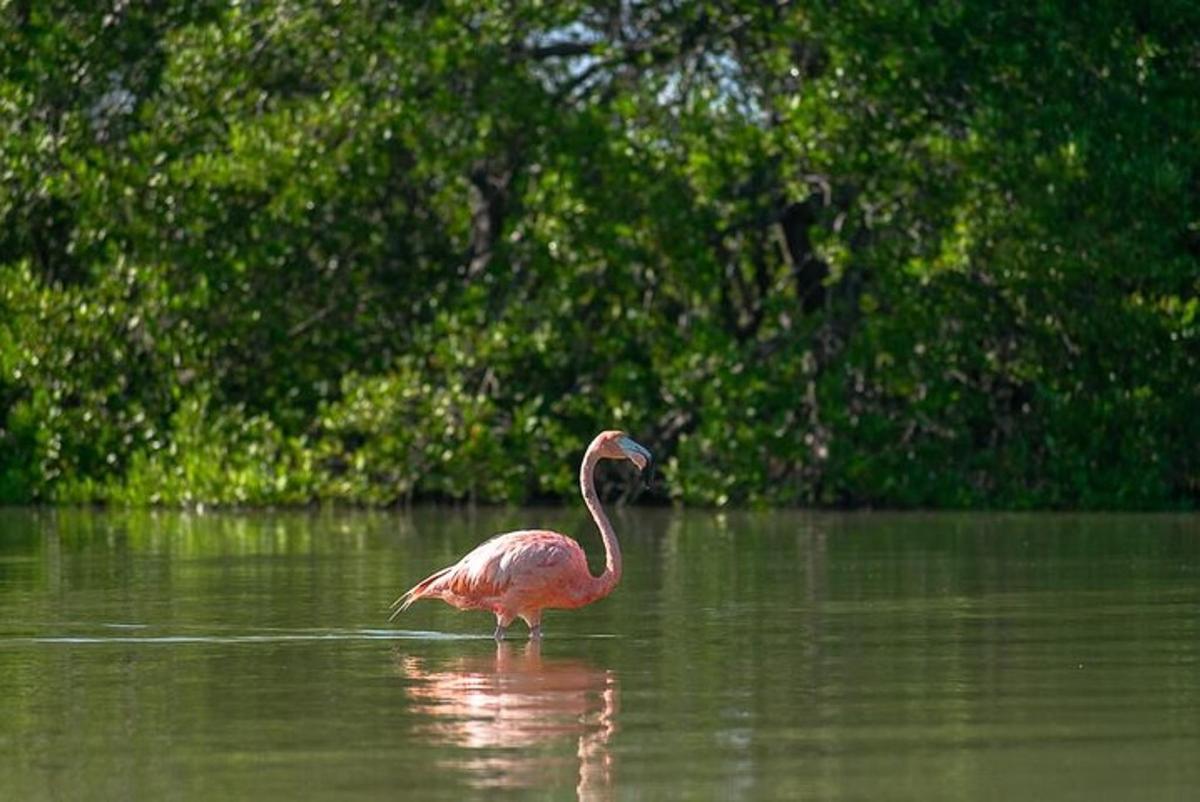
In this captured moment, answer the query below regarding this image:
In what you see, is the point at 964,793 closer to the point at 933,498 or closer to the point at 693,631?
the point at 693,631

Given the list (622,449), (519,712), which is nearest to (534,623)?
(622,449)

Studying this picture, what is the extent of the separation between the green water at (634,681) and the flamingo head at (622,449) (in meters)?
0.83

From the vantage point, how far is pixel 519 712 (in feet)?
32.9

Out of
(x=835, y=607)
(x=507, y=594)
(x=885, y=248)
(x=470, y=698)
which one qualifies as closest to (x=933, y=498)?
(x=885, y=248)

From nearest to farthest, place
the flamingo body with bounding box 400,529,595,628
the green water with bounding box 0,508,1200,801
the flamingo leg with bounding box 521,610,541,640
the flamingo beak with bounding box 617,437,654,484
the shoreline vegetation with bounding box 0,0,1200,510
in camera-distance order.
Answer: the green water with bounding box 0,508,1200,801 → the flamingo body with bounding box 400,529,595,628 → the flamingo leg with bounding box 521,610,541,640 → the flamingo beak with bounding box 617,437,654,484 → the shoreline vegetation with bounding box 0,0,1200,510

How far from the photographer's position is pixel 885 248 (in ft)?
87.5

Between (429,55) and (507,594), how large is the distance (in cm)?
1565

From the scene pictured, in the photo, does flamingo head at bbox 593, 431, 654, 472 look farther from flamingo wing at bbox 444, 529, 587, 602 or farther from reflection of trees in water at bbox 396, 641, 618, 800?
reflection of trees in water at bbox 396, 641, 618, 800

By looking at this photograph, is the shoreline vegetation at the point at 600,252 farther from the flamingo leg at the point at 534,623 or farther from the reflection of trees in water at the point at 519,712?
the reflection of trees in water at the point at 519,712

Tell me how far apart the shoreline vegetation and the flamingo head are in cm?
1230

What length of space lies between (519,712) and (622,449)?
157 inches

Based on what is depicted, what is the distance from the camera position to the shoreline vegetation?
26219 mm

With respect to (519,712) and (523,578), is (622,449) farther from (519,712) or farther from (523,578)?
(519,712)

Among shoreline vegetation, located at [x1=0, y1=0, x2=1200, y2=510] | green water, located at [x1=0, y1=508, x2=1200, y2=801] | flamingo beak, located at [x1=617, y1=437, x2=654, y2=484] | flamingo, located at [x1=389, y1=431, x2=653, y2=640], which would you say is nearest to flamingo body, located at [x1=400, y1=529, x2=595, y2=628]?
flamingo, located at [x1=389, y1=431, x2=653, y2=640]
